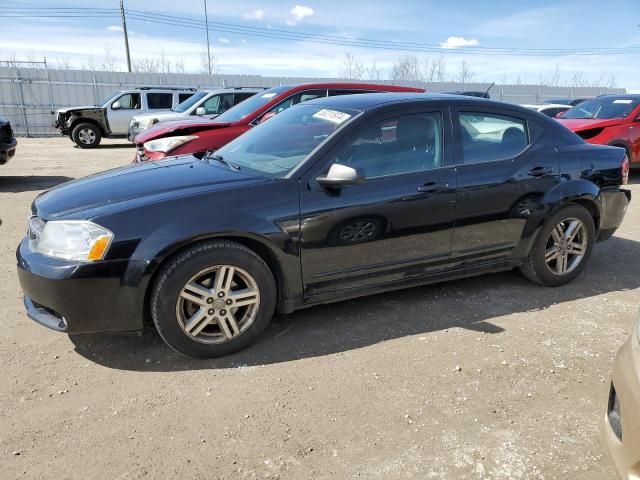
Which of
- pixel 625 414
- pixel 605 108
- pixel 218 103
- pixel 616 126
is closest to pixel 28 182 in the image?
pixel 218 103

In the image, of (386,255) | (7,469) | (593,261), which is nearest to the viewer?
(7,469)

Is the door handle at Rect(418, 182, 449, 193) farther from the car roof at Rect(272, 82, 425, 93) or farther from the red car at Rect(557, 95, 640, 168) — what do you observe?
the red car at Rect(557, 95, 640, 168)

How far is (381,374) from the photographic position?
10.3 ft

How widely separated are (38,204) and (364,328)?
2.34 m

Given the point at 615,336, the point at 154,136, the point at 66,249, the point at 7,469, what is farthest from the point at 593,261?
the point at 154,136

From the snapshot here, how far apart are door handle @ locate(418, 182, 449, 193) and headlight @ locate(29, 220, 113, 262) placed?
82.1 inches

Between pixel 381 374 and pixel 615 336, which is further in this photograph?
pixel 615 336

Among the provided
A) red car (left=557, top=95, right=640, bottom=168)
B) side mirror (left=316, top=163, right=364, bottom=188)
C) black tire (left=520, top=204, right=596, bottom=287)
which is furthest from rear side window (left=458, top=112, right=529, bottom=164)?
red car (left=557, top=95, right=640, bottom=168)

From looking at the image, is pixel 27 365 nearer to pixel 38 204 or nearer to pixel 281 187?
pixel 38 204

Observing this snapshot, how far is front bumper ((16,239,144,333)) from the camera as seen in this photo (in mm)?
2920

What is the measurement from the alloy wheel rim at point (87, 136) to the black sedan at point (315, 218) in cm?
1429

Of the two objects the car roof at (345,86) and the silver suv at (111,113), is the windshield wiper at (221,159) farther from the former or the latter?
the silver suv at (111,113)

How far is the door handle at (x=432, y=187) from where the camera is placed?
3705mm

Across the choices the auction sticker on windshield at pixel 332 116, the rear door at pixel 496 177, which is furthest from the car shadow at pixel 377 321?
the auction sticker on windshield at pixel 332 116
